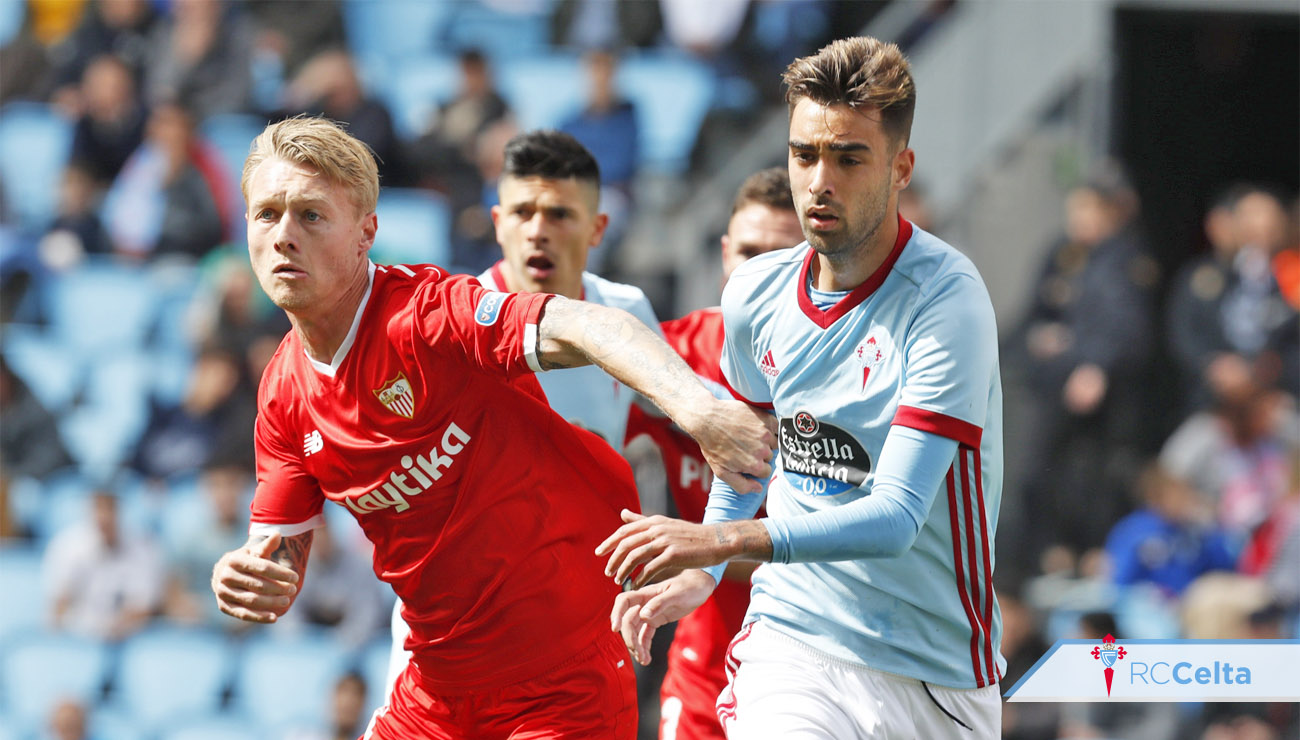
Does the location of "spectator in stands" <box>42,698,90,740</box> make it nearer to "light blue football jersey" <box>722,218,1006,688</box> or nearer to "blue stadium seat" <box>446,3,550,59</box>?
"blue stadium seat" <box>446,3,550,59</box>

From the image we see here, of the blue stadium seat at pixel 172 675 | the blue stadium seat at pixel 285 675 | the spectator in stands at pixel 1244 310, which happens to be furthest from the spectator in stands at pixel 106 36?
the spectator in stands at pixel 1244 310

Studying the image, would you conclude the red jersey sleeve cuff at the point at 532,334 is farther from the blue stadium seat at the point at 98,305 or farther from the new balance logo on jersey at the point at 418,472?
the blue stadium seat at the point at 98,305

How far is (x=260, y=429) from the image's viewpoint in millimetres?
4254

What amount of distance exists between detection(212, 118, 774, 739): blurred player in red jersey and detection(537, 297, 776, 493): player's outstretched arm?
29 cm

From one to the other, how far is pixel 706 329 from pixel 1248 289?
5935 millimetres

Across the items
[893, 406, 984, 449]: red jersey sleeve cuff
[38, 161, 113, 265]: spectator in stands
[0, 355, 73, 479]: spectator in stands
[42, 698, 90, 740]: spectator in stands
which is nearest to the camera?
[893, 406, 984, 449]: red jersey sleeve cuff

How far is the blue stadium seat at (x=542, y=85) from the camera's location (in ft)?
42.0

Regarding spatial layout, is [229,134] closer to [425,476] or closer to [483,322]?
[425,476]

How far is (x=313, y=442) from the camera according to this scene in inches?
161

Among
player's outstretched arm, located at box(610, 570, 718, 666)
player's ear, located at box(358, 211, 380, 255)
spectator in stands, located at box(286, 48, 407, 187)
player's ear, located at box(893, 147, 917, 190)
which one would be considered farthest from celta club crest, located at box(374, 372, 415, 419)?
spectator in stands, located at box(286, 48, 407, 187)

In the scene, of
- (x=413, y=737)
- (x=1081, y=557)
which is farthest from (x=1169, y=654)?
(x=1081, y=557)

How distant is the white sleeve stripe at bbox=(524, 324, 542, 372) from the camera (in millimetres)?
3516

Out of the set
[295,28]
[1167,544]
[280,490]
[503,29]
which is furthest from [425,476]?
[503,29]

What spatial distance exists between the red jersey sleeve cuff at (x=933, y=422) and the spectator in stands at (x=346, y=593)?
698 centimetres
